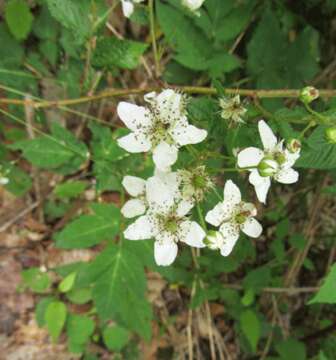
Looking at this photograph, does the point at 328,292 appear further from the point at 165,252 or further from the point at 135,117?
the point at 135,117

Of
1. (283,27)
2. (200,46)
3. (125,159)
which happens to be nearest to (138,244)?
(125,159)

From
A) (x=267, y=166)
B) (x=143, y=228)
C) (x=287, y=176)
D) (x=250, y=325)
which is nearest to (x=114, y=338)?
(x=250, y=325)

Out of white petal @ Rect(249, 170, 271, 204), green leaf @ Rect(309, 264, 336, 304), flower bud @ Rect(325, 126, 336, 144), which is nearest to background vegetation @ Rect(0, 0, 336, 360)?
white petal @ Rect(249, 170, 271, 204)

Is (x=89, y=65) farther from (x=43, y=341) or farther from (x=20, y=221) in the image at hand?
(x=43, y=341)

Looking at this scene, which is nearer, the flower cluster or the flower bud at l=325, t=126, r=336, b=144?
the flower bud at l=325, t=126, r=336, b=144

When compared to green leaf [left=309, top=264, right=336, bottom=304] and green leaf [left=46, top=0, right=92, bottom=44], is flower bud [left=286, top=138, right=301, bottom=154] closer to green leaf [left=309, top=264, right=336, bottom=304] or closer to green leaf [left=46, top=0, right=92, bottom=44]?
green leaf [left=309, top=264, right=336, bottom=304]

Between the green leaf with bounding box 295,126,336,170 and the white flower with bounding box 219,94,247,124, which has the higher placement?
the white flower with bounding box 219,94,247,124

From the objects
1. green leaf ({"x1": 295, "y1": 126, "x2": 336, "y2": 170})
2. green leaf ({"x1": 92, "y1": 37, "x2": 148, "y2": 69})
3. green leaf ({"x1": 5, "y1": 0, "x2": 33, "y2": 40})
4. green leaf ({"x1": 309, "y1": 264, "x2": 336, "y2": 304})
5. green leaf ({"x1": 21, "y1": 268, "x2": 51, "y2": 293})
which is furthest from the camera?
green leaf ({"x1": 21, "y1": 268, "x2": 51, "y2": 293})
